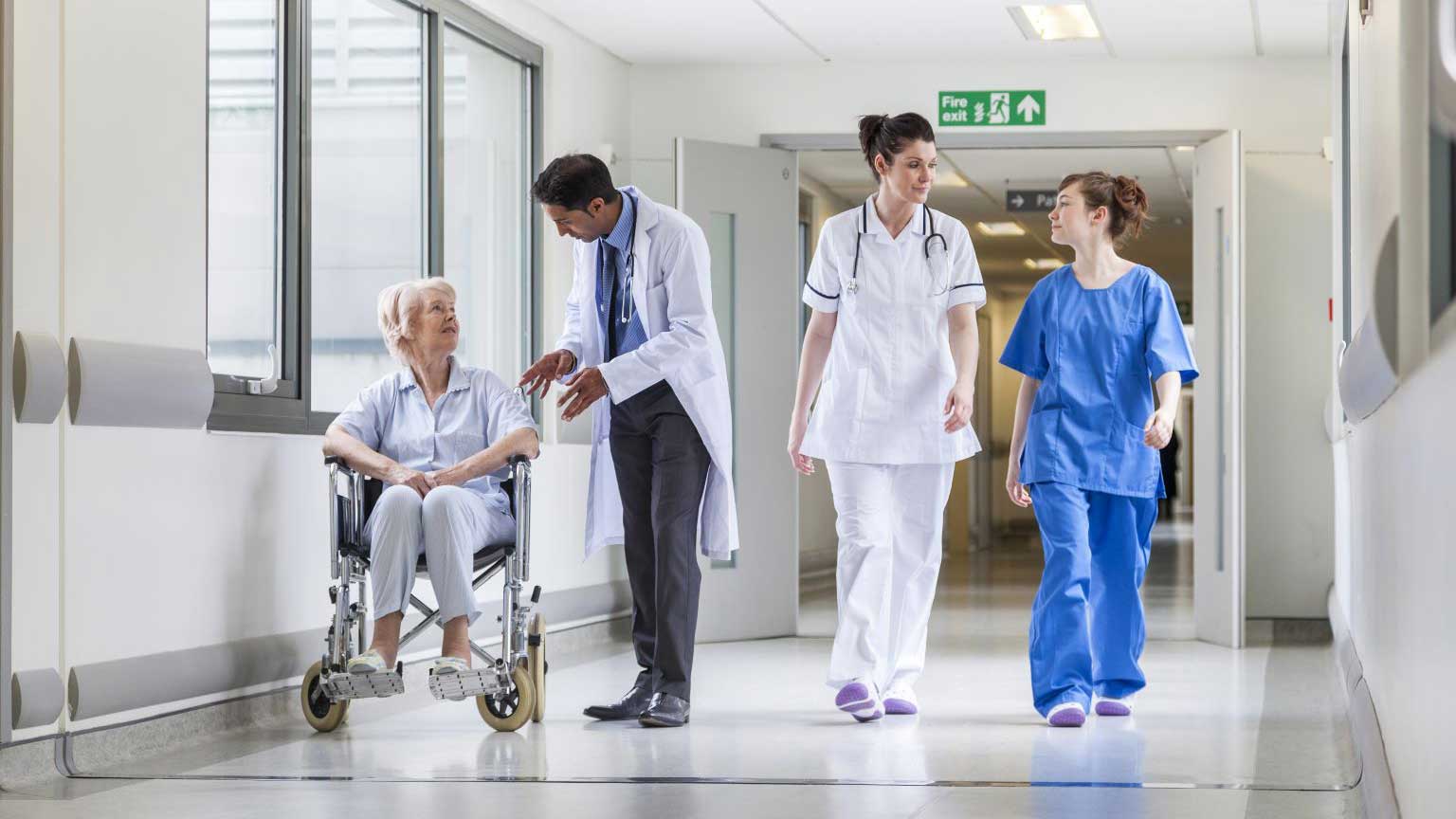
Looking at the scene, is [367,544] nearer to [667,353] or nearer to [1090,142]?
[667,353]

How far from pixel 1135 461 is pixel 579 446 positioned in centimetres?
307

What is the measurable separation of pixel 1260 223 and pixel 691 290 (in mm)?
4021

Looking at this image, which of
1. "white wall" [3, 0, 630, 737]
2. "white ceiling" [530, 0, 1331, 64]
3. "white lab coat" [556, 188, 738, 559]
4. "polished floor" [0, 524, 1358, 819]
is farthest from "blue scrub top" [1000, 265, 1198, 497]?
"white ceiling" [530, 0, 1331, 64]

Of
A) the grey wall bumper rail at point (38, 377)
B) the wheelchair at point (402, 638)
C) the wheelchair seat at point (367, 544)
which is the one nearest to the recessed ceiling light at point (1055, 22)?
the wheelchair seat at point (367, 544)

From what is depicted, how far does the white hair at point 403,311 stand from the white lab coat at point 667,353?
377 mm

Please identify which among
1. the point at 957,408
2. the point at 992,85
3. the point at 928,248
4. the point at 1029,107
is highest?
the point at 992,85

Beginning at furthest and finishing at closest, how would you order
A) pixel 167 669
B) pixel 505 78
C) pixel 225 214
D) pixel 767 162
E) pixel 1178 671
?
pixel 767 162 < pixel 505 78 < pixel 1178 671 < pixel 225 214 < pixel 167 669

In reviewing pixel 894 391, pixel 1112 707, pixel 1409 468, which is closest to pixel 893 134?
pixel 894 391

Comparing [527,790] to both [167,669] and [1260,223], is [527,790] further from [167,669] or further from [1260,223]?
[1260,223]

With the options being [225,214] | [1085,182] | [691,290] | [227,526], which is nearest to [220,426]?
[227,526]

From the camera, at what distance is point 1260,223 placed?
24.9 feet

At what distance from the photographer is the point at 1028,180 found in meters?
11.0

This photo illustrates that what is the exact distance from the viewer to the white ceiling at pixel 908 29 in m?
6.66

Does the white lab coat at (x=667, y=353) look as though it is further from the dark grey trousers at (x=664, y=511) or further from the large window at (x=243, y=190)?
the large window at (x=243, y=190)
